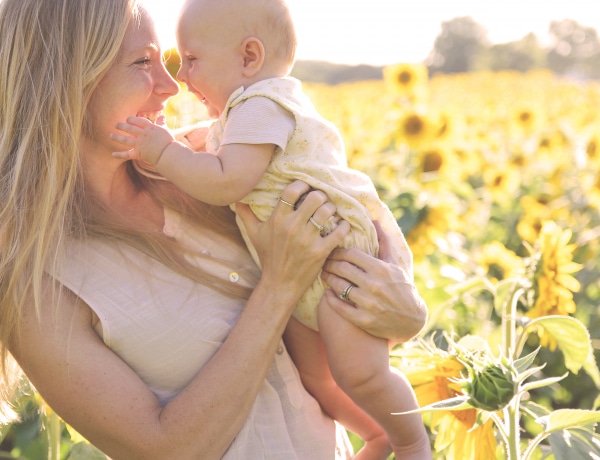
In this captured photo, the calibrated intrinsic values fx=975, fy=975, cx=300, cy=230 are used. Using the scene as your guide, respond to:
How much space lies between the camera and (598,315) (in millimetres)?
3551

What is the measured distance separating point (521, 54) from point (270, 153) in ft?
89.5

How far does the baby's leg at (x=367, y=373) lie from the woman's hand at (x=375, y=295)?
2 cm

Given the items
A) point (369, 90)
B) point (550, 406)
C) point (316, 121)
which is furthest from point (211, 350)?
point (369, 90)

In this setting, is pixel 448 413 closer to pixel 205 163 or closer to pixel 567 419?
pixel 567 419

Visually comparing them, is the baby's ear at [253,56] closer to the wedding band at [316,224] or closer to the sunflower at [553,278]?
the wedding band at [316,224]

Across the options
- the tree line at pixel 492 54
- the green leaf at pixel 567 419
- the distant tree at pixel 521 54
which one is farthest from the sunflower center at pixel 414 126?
the distant tree at pixel 521 54

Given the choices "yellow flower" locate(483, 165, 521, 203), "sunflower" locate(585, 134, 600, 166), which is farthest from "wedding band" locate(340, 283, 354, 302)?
"sunflower" locate(585, 134, 600, 166)

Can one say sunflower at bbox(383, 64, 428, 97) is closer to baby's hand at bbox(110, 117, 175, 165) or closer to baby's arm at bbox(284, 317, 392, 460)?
baby's arm at bbox(284, 317, 392, 460)

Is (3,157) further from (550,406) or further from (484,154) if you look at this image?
(484,154)

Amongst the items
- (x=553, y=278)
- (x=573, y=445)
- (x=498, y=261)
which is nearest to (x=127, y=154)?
(x=573, y=445)

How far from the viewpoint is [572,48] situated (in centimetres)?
3139

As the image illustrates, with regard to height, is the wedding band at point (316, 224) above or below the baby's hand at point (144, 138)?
below

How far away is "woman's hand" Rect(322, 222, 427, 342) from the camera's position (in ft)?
6.37

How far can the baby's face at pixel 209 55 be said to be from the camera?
193 cm
